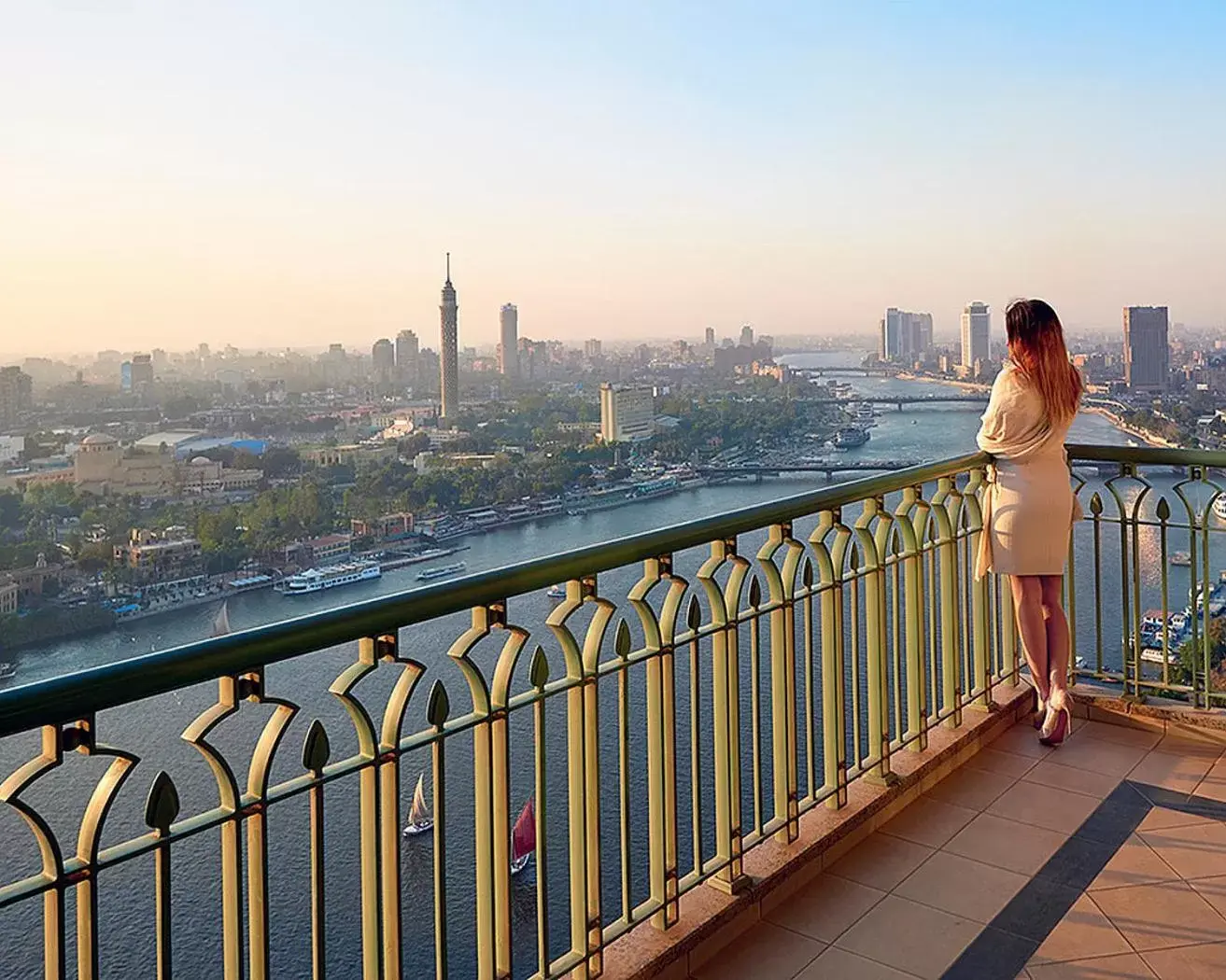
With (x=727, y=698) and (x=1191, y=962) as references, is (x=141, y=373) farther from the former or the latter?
(x=1191, y=962)

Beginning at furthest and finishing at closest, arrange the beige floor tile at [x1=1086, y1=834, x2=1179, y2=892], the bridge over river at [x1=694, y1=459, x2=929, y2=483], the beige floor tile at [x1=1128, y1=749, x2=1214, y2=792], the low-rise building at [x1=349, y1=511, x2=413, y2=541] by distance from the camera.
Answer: the low-rise building at [x1=349, y1=511, x2=413, y2=541] → the bridge over river at [x1=694, y1=459, x2=929, y2=483] → the beige floor tile at [x1=1128, y1=749, x2=1214, y2=792] → the beige floor tile at [x1=1086, y1=834, x2=1179, y2=892]

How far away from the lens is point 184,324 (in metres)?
30.9

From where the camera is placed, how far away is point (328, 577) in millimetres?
10570

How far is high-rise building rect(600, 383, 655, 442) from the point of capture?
16.9m

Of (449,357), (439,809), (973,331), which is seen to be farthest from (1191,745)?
(449,357)

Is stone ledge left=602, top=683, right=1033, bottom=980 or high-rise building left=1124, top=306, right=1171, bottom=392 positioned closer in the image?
stone ledge left=602, top=683, right=1033, bottom=980

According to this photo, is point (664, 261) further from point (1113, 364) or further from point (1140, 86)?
point (1113, 364)

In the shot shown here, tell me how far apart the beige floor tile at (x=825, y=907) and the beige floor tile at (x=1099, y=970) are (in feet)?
1.56

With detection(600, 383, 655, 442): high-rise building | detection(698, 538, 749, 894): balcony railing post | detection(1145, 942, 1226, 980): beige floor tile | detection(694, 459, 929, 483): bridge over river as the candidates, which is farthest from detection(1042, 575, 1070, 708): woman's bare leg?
detection(600, 383, 655, 442): high-rise building

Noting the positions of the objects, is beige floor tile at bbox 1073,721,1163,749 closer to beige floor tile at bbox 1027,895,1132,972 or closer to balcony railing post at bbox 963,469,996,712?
balcony railing post at bbox 963,469,996,712

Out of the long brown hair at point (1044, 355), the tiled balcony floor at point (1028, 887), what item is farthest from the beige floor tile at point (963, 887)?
the long brown hair at point (1044, 355)

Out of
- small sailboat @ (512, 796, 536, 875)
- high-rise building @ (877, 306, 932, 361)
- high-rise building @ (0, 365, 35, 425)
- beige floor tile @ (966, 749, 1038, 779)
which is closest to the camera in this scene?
small sailboat @ (512, 796, 536, 875)

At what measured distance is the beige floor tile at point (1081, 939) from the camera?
8.10ft

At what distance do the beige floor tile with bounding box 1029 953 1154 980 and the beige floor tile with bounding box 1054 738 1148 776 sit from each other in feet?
4.25
